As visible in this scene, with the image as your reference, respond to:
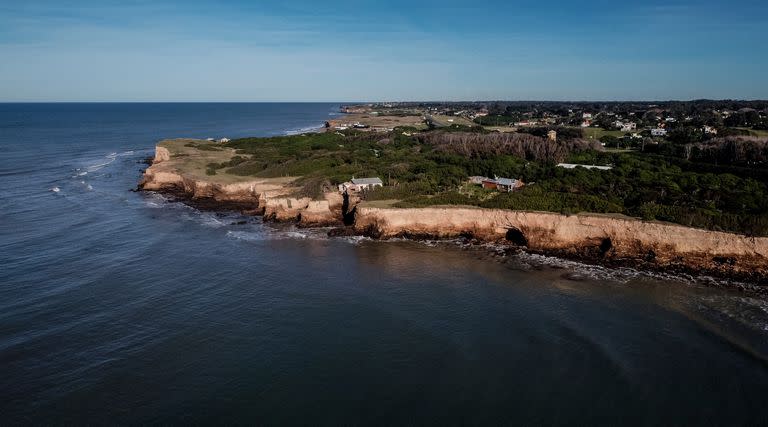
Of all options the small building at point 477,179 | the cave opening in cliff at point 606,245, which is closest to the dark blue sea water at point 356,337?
the cave opening in cliff at point 606,245

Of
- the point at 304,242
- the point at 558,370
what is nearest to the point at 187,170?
the point at 304,242

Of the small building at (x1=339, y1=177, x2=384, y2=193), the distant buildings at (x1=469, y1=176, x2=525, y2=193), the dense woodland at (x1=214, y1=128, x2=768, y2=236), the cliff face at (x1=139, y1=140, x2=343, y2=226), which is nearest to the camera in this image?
the dense woodland at (x1=214, y1=128, x2=768, y2=236)

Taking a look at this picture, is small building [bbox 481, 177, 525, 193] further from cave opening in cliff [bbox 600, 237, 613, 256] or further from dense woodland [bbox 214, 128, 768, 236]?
cave opening in cliff [bbox 600, 237, 613, 256]

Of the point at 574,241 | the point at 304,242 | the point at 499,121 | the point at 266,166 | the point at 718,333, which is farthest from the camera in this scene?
the point at 499,121

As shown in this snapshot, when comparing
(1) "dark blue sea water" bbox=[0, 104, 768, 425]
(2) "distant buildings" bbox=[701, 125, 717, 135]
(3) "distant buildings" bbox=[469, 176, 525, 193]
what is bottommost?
(1) "dark blue sea water" bbox=[0, 104, 768, 425]

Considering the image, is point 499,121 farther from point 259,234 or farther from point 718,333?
point 718,333

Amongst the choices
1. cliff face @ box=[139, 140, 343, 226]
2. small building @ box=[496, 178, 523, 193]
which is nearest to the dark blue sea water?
cliff face @ box=[139, 140, 343, 226]

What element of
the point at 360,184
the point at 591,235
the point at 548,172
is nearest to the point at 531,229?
the point at 591,235
